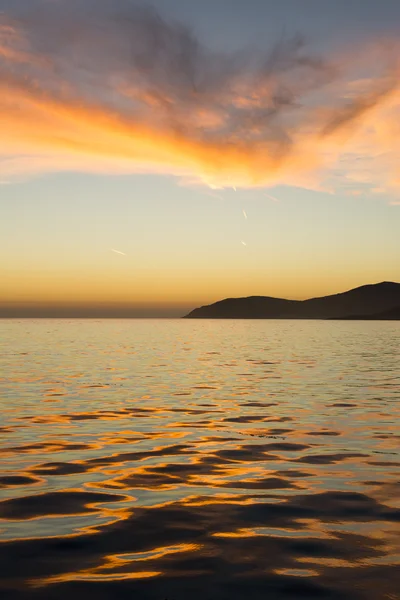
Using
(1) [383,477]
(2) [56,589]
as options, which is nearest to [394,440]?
(1) [383,477]

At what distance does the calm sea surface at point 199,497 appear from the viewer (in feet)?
29.0

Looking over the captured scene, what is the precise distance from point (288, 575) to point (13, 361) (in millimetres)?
45472

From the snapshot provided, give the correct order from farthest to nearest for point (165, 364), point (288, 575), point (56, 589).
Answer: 1. point (165, 364)
2. point (288, 575)
3. point (56, 589)

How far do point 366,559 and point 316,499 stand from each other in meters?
3.47

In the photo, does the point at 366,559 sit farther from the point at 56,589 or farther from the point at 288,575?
the point at 56,589

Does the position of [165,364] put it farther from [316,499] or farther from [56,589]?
[56,589]

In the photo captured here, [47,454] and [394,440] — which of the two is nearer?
[47,454]

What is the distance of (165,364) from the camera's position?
5038cm

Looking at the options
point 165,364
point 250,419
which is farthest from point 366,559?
point 165,364

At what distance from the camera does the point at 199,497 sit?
43.0ft

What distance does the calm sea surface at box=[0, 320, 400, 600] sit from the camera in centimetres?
884

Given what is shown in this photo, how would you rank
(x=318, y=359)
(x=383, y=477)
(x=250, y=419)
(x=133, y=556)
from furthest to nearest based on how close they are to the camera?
(x=318, y=359)
(x=250, y=419)
(x=383, y=477)
(x=133, y=556)

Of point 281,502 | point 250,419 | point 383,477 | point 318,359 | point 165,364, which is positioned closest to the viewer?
point 281,502

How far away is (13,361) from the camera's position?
51656 millimetres
